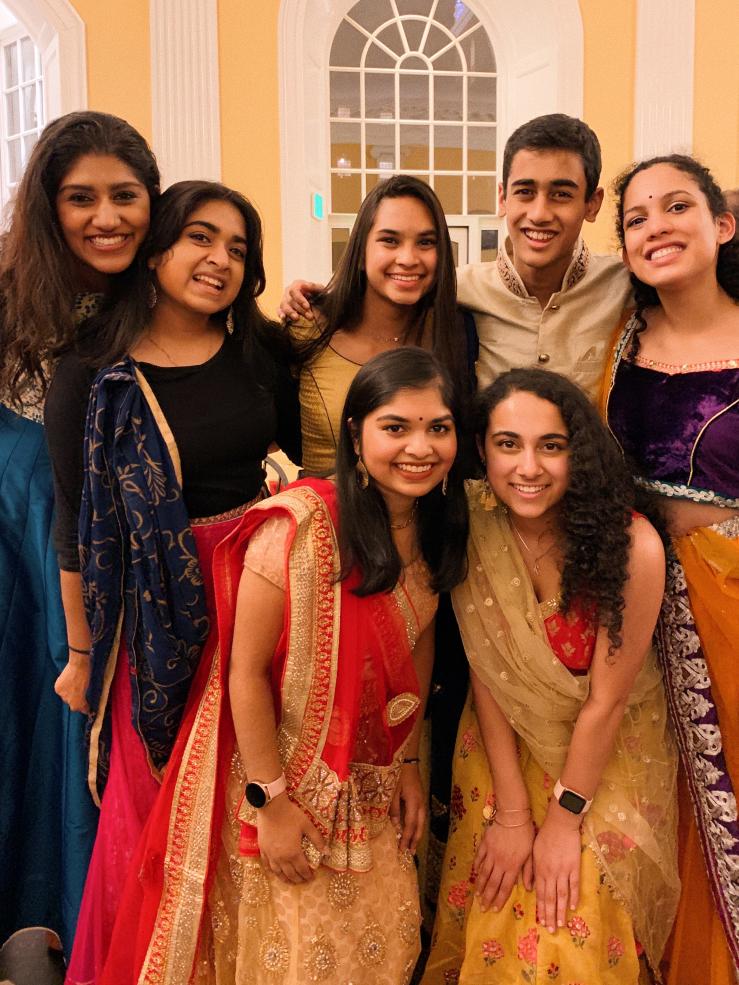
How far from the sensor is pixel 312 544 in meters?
1.42

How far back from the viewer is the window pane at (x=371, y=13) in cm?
562

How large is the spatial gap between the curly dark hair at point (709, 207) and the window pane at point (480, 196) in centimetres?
429

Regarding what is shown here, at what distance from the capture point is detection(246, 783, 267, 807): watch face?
142 centimetres

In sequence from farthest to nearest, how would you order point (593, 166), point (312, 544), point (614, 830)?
1. point (593, 166)
2. point (614, 830)
3. point (312, 544)

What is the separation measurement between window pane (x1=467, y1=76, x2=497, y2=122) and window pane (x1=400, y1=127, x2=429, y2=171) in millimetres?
366

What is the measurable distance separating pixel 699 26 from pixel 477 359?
4.48 meters

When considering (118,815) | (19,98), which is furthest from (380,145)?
(118,815)

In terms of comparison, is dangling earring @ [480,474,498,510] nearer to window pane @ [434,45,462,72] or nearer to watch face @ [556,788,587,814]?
watch face @ [556,788,587,814]

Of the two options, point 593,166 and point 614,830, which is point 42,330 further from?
point 614,830

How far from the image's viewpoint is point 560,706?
1.55m

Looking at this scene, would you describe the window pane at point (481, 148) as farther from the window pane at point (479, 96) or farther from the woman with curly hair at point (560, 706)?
the woman with curly hair at point (560, 706)

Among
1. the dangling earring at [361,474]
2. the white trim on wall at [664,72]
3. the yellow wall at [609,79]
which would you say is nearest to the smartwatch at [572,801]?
the dangling earring at [361,474]

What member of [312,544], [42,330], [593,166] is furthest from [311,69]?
[312,544]

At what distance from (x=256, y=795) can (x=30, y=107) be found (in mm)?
5925
